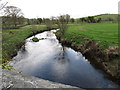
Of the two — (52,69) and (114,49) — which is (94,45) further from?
(52,69)

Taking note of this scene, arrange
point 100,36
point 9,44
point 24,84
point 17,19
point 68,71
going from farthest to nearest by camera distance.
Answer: point 17,19 < point 100,36 < point 9,44 < point 68,71 < point 24,84

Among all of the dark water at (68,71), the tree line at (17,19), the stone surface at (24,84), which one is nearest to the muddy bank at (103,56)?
the dark water at (68,71)

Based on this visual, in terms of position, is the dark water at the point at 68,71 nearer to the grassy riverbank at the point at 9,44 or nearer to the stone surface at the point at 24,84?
the grassy riverbank at the point at 9,44

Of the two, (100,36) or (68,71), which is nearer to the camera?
(68,71)

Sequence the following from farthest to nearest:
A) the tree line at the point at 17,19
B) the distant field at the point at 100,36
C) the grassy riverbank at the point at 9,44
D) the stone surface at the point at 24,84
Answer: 1. the distant field at the point at 100,36
2. the grassy riverbank at the point at 9,44
3. the tree line at the point at 17,19
4. the stone surface at the point at 24,84

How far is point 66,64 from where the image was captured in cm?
1520

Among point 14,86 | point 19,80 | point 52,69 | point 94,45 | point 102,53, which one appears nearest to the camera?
point 14,86

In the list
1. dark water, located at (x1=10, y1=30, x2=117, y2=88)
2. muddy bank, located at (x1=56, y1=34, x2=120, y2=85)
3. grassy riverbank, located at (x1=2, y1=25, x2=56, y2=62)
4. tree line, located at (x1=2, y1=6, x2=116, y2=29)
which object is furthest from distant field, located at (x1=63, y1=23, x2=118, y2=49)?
grassy riverbank, located at (x1=2, y1=25, x2=56, y2=62)

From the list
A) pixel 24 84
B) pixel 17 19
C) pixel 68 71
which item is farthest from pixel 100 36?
pixel 17 19


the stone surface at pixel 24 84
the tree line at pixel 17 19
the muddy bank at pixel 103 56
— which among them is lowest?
the muddy bank at pixel 103 56

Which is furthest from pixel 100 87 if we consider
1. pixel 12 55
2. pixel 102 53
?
pixel 12 55

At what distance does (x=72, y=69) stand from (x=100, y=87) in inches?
177

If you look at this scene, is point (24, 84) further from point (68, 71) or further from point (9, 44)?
point (9, 44)

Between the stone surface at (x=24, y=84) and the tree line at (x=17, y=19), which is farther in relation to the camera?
the tree line at (x=17, y=19)
